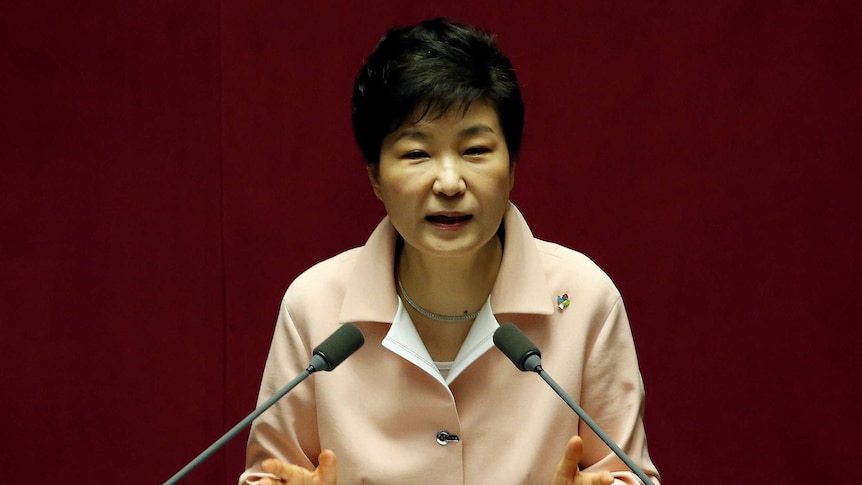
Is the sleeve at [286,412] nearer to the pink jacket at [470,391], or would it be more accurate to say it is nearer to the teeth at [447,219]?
the pink jacket at [470,391]

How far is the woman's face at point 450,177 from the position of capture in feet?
5.55

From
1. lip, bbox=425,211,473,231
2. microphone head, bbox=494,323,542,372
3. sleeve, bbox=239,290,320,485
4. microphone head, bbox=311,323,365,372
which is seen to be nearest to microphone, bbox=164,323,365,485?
microphone head, bbox=311,323,365,372

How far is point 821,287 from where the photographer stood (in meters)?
2.25

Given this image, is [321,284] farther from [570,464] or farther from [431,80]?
[570,464]

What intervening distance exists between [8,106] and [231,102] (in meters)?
0.42

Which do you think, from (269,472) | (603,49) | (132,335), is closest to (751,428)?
(603,49)

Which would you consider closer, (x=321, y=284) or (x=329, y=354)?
(x=329, y=354)

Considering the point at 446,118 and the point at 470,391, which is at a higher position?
the point at 446,118

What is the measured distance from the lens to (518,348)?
146 cm

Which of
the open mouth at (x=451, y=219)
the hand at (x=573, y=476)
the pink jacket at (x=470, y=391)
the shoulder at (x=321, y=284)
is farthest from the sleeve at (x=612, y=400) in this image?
the shoulder at (x=321, y=284)

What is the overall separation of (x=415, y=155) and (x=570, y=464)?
0.48m

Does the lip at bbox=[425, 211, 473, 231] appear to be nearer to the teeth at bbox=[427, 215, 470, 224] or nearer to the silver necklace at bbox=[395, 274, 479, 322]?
the teeth at bbox=[427, 215, 470, 224]

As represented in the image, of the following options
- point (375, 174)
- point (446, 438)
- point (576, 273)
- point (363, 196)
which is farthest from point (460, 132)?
point (363, 196)

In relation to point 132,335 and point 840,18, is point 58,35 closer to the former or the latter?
point 132,335
